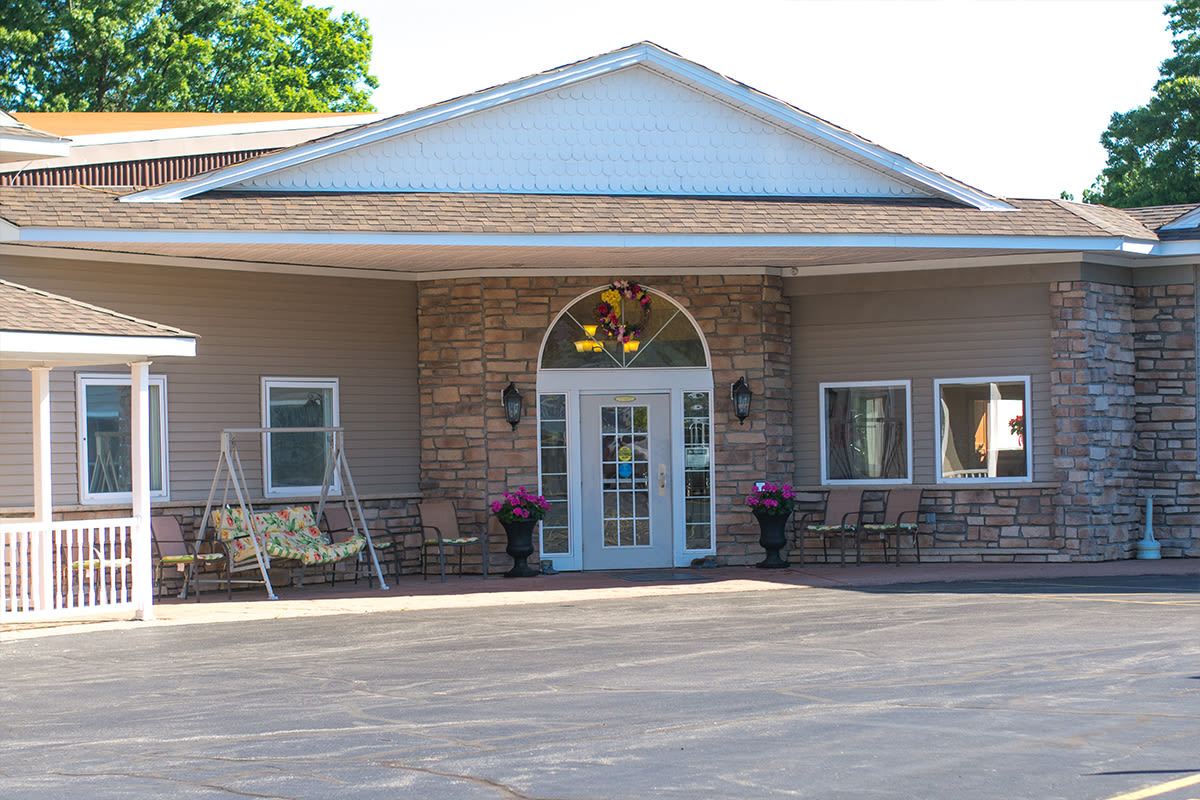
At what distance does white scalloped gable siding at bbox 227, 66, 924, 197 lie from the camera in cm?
1540

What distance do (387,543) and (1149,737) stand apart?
9.99m

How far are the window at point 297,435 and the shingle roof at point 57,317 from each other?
109 inches

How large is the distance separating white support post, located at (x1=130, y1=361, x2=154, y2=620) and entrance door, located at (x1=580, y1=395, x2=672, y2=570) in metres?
5.31

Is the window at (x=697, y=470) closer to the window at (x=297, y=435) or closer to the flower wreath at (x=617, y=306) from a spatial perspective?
the flower wreath at (x=617, y=306)

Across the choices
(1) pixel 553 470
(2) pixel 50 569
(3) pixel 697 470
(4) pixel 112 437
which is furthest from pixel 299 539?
(3) pixel 697 470

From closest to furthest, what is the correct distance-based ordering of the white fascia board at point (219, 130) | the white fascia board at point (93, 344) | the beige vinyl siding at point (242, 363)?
the white fascia board at point (93, 344) < the beige vinyl siding at point (242, 363) < the white fascia board at point (219, 130)

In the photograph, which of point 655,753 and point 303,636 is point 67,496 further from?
point 655,753

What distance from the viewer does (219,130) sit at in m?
19.2

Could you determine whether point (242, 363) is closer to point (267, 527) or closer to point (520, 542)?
point (267, 527)

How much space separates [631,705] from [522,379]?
8.39 metres

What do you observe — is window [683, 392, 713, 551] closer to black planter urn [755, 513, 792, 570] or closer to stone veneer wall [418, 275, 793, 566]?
stone veneer wall [418, 275, 793, 566]

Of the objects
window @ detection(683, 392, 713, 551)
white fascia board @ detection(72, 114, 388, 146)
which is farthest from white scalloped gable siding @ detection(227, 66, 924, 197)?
window @ detection(683, 392, 713, 551)

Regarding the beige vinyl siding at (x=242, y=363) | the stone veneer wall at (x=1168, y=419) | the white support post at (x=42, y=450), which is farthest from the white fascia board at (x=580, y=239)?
the white support post at (x=42, y=450)

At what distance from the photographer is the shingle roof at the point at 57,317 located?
11.8 metres
